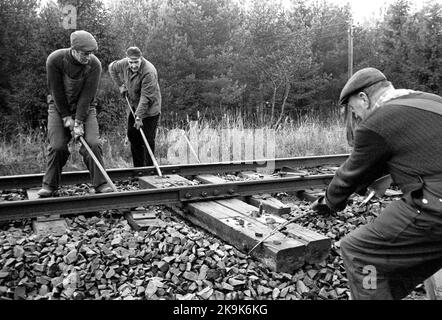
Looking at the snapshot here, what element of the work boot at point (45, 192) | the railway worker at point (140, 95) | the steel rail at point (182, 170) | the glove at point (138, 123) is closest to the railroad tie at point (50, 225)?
the work boot at point (45, 192)

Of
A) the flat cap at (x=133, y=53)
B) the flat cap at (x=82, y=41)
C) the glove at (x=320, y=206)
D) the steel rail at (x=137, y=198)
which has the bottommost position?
the steel rail at (x=137, y=198)

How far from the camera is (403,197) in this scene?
8.46 feet

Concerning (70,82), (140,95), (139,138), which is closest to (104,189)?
(70,82)

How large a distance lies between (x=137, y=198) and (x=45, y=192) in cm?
128

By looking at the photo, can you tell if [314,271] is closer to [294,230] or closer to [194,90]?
[294,230]

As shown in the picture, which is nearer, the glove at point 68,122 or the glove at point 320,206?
the glove at point 320,206

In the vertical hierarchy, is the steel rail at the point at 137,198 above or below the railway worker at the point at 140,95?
below

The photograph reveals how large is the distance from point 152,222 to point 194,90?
16915 mm

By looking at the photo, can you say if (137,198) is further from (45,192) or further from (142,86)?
(142,86)

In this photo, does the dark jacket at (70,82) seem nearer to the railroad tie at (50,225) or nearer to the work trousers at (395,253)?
the railroad tie at (50,225)

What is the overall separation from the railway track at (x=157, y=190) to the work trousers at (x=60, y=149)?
0.53 meters

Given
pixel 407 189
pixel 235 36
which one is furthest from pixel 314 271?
pixel 235 36

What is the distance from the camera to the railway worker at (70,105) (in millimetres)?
5453

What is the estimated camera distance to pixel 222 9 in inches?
918
